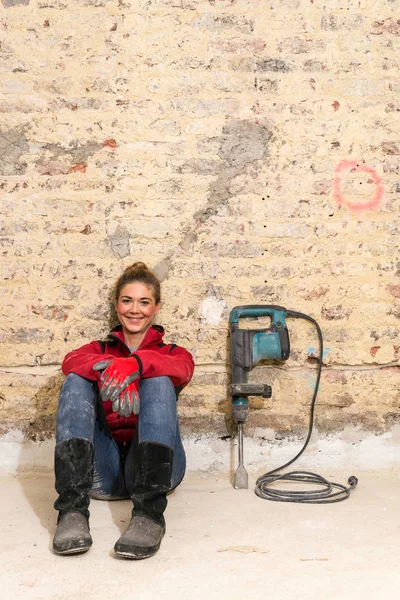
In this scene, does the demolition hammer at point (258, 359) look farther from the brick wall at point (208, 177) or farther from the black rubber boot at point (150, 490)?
the black rubber boot at point (150, 490)

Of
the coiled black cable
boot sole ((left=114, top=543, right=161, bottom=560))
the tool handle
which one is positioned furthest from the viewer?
the tool handle

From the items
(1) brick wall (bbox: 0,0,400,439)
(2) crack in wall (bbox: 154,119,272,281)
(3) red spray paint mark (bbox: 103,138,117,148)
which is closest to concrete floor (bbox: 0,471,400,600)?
(1) brick wall (bbox: 0,0,400,439)

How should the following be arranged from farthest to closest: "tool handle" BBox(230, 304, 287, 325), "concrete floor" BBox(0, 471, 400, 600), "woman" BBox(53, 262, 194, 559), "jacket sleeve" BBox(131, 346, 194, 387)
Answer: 1. "tool handle" BBox(230, 304, 287, 325)
2. "jacket sleeve" BBox(131, 346, 194, 387)
3. "woman" BBox(53, 262, 194, 559)
4. "concrete floor" BBox(0, 471, 400, 600)

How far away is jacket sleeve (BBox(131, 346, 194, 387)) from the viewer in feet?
7.93

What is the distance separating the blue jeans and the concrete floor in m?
0.10

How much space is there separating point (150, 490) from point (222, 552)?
288 mm

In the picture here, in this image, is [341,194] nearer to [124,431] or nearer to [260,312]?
[260,312]

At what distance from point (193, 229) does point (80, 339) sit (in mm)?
677

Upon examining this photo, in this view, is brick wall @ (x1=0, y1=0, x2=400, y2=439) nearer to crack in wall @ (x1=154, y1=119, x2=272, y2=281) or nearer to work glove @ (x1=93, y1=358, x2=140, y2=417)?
crack in wall @ (x1=154, y1=119, x2=272, y2=281)

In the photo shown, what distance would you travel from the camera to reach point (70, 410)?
234cm

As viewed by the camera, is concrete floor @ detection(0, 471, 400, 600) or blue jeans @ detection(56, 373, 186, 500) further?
blue jeans @ detection(56, 373, 186, 500)

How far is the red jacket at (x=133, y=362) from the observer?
2.43 meters

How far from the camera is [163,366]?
2.44 m

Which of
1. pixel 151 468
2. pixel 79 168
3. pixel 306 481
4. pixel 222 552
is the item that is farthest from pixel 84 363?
pixel 306 481
